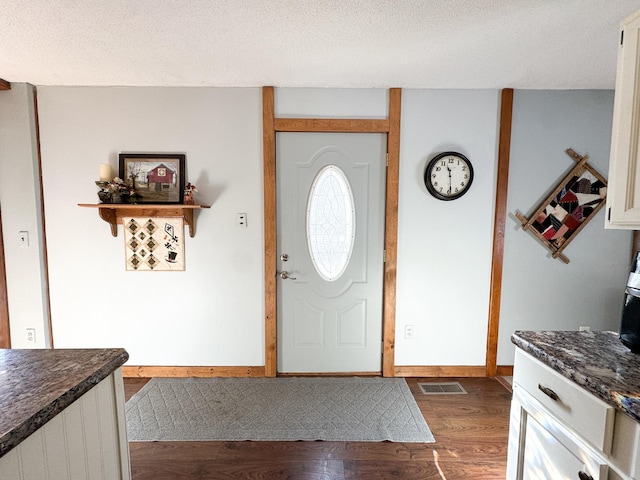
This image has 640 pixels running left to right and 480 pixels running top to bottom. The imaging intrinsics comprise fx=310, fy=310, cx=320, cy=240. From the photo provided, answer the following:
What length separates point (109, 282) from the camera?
252 cm

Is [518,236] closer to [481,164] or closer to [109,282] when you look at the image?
[481,164]

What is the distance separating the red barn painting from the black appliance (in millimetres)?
2705

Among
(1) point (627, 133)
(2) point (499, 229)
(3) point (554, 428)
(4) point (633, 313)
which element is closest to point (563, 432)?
(3) point (554, 428)

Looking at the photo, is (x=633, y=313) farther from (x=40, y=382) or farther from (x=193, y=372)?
(x=193, y=372)

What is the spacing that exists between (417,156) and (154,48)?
6.32 feet

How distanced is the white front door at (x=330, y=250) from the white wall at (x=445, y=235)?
0.22m

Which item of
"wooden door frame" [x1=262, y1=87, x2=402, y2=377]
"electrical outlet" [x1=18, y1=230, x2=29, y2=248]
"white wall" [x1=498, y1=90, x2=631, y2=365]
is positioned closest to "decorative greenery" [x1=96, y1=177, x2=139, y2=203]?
"electrical outlet" [x1=18, y1=230, x2=29, y2=248]

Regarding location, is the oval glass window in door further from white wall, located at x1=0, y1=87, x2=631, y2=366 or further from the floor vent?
the floor vent

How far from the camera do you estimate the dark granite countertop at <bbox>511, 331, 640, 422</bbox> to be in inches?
34.2

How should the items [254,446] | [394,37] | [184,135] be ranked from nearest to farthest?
[394,37], [254,446], [184,135]

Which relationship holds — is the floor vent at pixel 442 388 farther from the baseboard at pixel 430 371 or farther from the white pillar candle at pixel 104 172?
the white pillar candle at pixel 104 172

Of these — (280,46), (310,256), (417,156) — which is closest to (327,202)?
(310,256)

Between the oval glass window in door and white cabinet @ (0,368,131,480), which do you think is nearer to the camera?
white cabinet @ (0,368,131,480)

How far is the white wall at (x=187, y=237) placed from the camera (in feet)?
7.88
